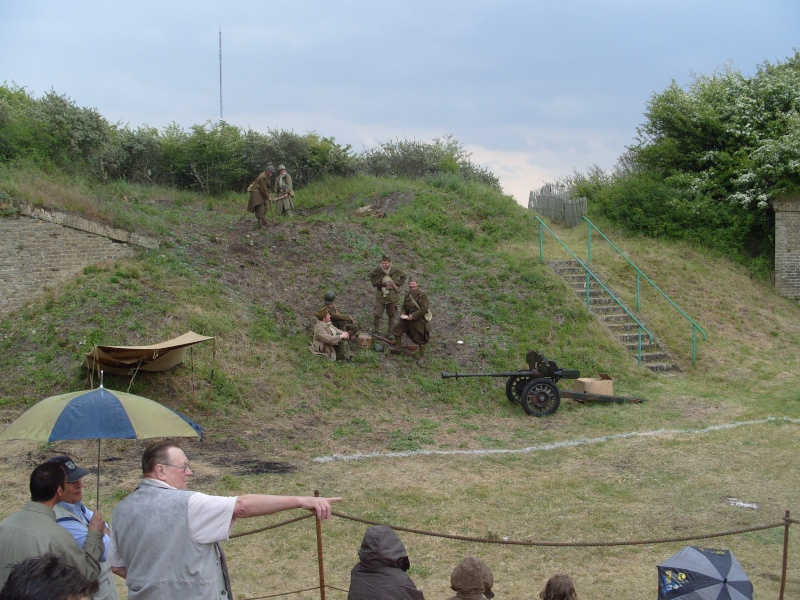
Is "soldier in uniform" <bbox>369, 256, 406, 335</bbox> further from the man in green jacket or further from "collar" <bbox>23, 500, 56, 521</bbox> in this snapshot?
"collar" <bbox>23, 500, 56, 521</bbox>

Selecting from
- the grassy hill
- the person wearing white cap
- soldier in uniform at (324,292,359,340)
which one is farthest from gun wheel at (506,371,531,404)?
the person wearing white cap

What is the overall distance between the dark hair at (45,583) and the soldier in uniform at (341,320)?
12659 millimetres

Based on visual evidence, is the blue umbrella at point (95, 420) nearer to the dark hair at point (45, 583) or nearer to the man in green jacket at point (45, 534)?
the man in green jacket at point (45, 534)

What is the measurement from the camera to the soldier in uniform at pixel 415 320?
1558cm

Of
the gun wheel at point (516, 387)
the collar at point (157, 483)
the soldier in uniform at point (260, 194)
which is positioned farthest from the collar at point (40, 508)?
the soldier in uniform at point (260, 194)

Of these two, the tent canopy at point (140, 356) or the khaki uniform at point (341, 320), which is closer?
the tent canopy at point (140, 356)

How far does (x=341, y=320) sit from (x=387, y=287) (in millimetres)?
1152

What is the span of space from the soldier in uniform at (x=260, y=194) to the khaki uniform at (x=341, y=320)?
14.4 ft

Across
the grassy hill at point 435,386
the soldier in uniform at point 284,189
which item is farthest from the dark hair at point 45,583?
the soldier in uniform at point 284,189

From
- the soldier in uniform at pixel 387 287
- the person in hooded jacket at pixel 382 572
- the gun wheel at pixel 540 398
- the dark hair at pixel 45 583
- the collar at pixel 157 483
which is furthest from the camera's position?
the soldier in uniform at pixel 387 287

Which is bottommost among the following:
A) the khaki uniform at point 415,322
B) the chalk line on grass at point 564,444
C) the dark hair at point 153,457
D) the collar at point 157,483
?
the chalk line on grass at point 564,444

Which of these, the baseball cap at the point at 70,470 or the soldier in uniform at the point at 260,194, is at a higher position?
the soldier in uniform at the point at 260,194

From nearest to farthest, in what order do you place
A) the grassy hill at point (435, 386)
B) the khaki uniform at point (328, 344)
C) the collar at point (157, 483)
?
the collar at point (157, 483) → the grassy hill at point (435, 386) → the khaki uniform at point (328, 344)

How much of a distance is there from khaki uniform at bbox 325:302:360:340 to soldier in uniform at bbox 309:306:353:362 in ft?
0.49
